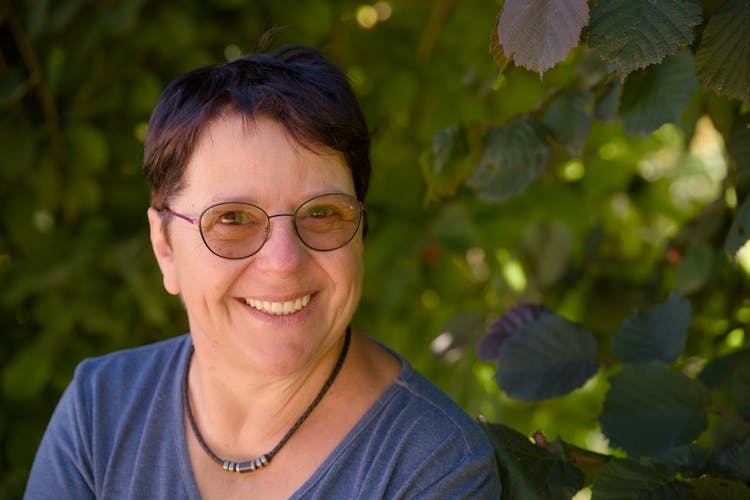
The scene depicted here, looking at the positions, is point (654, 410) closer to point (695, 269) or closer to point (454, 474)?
point (454, 474)

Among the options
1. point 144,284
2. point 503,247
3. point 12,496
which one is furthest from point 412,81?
point 12,496

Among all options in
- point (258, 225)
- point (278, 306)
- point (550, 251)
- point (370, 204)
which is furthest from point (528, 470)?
point (370, 204)

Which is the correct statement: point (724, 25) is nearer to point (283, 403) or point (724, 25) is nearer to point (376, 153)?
point (283, 403)

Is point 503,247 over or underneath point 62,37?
underneath

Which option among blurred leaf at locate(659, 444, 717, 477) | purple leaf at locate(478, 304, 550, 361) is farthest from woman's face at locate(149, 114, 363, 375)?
blurred leaf at locate(659, 444, 717, 477)

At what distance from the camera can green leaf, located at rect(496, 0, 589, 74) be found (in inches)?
45.6

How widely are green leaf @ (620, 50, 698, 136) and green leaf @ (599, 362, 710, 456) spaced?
0.42 meters

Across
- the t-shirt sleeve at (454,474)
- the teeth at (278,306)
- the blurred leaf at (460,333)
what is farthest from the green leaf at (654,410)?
the blurred leaf at (460,333)

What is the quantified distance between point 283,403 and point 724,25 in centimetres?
98

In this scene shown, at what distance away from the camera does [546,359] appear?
1.69 metres

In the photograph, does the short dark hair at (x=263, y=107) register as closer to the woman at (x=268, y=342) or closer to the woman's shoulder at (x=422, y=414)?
the woman at (x=268, y=342)

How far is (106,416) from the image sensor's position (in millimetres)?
1768

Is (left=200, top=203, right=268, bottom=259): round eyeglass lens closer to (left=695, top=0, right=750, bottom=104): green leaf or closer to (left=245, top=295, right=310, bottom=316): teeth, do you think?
(left=245, top=295, right=310, bottom=316): teeth

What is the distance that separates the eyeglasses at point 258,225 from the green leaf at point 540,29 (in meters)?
0.45
